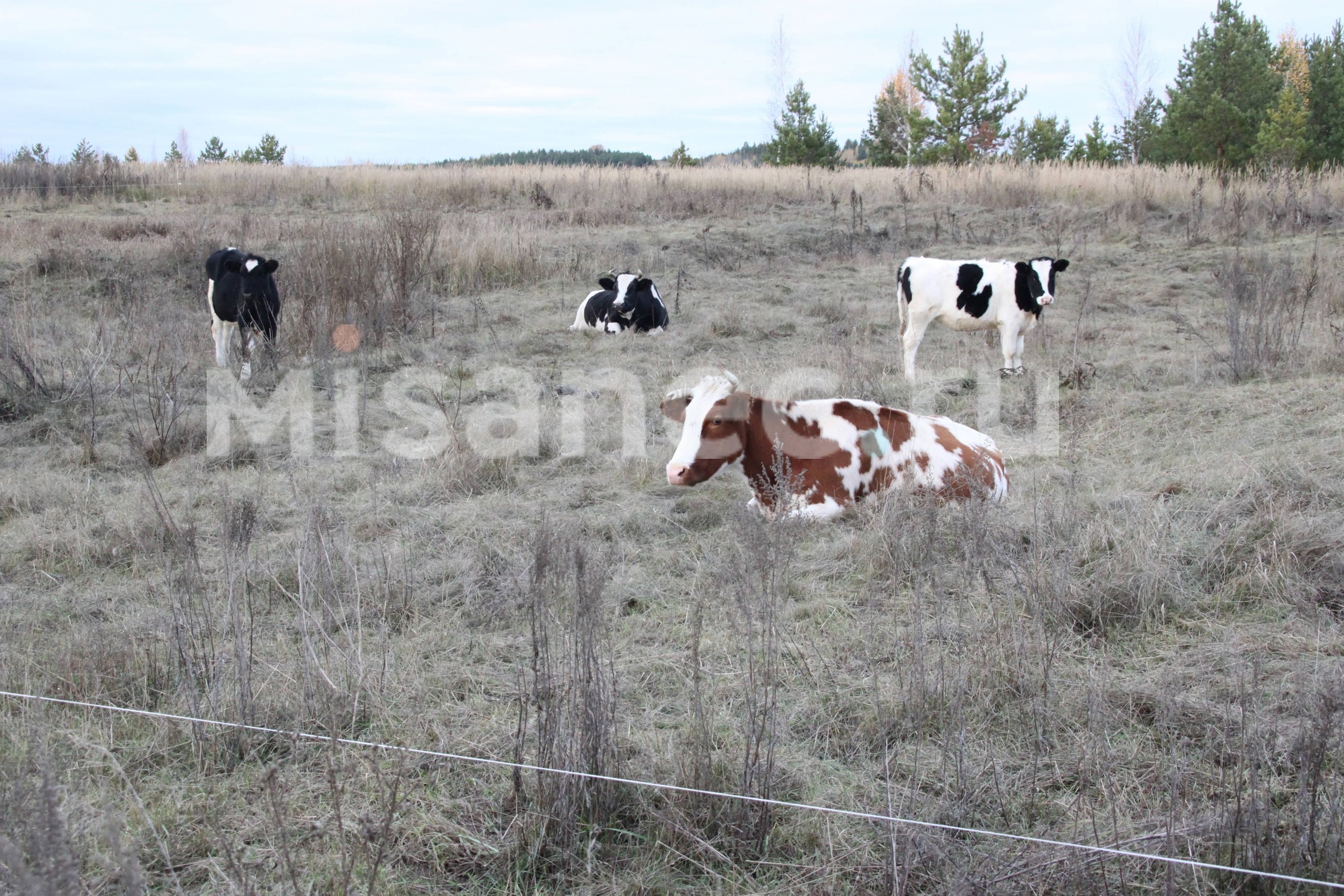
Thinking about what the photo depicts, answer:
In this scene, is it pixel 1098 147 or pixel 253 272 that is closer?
pixel 253 272

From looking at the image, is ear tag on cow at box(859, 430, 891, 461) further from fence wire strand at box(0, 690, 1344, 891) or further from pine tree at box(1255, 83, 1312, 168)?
pine tree at box(1255, 83, 1312, 168)

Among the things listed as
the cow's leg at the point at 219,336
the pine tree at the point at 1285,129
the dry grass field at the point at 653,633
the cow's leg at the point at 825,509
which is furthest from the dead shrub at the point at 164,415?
the pine tree at the point at 1285,129

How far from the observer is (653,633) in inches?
147

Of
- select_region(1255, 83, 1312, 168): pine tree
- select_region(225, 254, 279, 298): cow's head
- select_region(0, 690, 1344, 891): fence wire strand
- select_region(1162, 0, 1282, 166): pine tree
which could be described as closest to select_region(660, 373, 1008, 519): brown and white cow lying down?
select_region(0, 690, 1344, 891): fence wire strand

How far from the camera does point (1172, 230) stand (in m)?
15.7

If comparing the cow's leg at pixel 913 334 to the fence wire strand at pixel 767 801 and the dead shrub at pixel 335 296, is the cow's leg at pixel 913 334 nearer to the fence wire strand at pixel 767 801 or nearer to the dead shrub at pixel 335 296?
the dead shrub at pixel 335 296

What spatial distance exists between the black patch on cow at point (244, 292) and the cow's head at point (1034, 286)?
22.2 ft

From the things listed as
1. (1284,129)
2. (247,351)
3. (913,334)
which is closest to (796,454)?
(913,334)

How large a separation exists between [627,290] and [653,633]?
7.57 meters

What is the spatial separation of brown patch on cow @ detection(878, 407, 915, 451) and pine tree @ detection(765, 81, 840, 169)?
28.7 m

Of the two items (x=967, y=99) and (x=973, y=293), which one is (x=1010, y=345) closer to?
(x=973, y=293)

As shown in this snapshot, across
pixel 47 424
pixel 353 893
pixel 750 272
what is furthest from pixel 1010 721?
pixel 750 272

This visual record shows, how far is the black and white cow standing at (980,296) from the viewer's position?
8773mm

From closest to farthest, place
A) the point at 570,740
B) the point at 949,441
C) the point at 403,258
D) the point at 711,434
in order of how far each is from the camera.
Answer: the point at 570,740 < the point at 711,434 < the point at 949,441 < the point at 403,258
